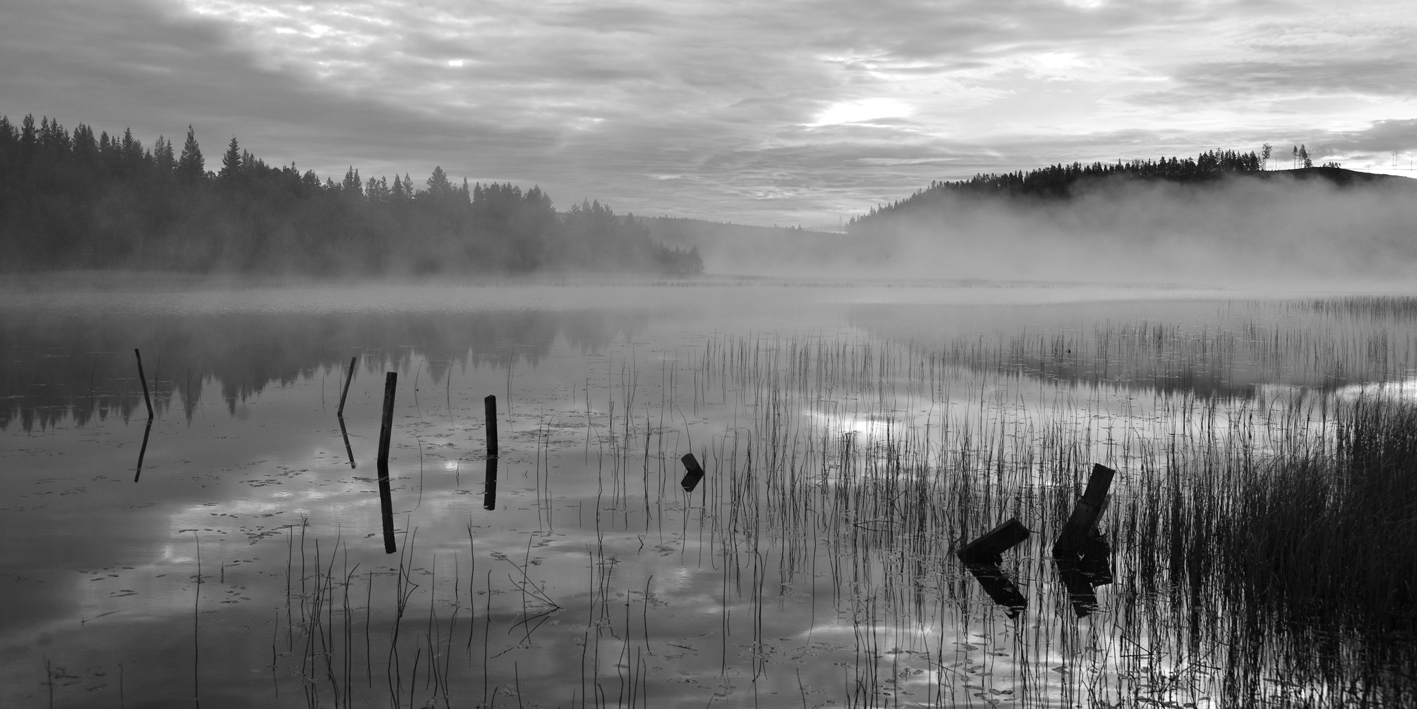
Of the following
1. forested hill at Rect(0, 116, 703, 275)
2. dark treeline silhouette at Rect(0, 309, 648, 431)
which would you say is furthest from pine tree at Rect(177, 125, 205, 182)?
dark treeline silhouette at Rect(0, 309, 648, 431)

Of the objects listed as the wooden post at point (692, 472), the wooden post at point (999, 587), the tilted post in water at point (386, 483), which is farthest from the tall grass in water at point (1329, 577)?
the tilted post in water at point (386, 483)

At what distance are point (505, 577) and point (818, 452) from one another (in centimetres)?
595

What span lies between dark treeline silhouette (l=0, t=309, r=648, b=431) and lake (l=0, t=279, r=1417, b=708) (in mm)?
287

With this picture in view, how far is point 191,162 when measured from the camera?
110 metres

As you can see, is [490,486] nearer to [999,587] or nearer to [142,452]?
[142,452]

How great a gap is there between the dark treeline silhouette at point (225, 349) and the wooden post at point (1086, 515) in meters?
14.9

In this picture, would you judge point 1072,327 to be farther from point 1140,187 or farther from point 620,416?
point 1140,187

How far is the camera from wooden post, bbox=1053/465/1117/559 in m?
8.24

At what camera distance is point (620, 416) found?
16.4 meters

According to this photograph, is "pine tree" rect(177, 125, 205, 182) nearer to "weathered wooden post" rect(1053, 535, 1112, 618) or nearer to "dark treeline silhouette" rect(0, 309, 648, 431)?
"dark treeline silhouette" rect(0, 309, 648, 431)

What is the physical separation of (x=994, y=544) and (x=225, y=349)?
25123 mm

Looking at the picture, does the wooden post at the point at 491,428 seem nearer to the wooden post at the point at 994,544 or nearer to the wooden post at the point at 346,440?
the wooden post at the point at 346,440

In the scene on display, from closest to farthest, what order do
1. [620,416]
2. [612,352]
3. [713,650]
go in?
[713,650]
[620,416]
[612,352]

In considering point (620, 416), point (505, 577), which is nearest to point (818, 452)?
point (620, 416)
